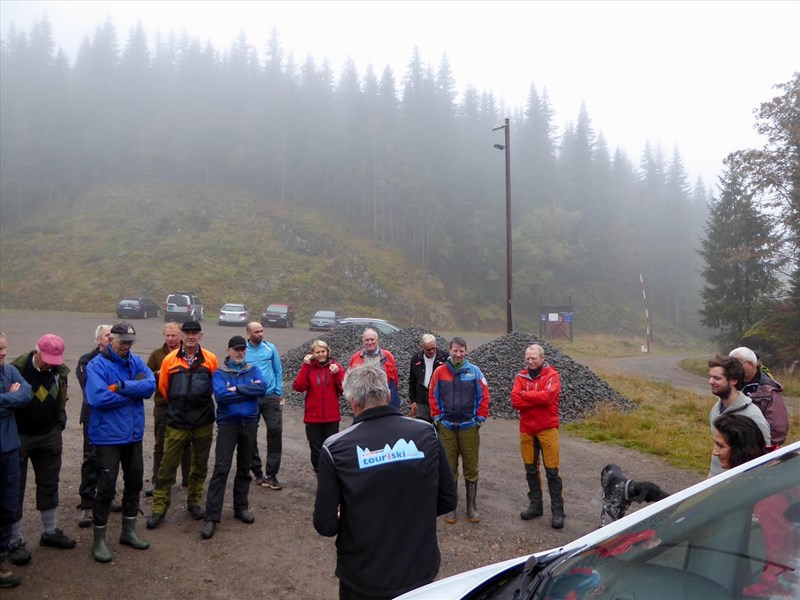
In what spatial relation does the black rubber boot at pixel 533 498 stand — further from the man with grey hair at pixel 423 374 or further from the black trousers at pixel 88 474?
the black trousers at pixel 88 474

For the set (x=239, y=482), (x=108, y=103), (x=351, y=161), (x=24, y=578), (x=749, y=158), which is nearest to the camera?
(x=24, y=578)

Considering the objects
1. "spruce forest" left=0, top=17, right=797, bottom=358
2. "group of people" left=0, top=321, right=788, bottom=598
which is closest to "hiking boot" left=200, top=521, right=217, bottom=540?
"group of people" left=0, top=321, right=788, bottom=598

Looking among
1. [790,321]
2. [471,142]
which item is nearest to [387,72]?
[471,142]

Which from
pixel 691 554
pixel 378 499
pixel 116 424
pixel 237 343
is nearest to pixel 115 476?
pixel 116 424

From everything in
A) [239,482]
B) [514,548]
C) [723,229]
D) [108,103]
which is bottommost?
[514,548]

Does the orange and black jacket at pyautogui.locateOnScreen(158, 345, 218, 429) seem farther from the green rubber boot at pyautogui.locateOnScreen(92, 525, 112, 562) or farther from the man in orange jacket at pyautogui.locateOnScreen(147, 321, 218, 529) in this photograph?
the green rubber boot at pyautogui.locateOnScreen(92, 525, 112, 562)

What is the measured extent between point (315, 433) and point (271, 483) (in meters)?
0.99

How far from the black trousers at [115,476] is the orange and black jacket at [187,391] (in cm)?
54

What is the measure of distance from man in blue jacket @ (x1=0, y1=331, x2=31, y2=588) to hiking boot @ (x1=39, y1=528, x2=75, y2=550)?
0.36 meters

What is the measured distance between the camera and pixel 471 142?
7362 centimetres

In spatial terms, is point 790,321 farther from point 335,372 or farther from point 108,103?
point 108,103

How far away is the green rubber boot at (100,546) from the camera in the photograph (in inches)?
181

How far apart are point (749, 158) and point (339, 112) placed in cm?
6247

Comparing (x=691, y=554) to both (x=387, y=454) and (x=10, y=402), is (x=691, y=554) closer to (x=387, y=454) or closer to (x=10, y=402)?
(x=387, y=454)
